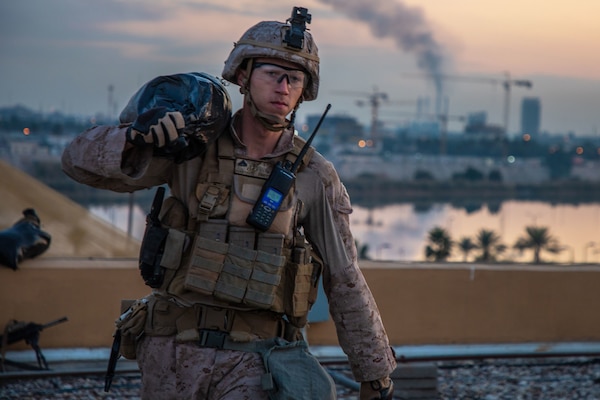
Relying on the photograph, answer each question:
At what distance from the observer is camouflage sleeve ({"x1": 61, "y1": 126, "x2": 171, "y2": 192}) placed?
11.5 feet

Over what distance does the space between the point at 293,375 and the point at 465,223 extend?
122376 millimetres

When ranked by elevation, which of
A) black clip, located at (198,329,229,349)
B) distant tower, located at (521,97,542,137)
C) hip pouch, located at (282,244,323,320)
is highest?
distant tower, located at (521,97,542,137)

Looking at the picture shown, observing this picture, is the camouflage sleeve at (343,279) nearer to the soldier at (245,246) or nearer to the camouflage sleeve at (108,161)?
the soldier at (245,246)

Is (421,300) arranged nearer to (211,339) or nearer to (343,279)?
(343,279)

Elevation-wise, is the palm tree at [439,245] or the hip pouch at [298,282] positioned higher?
the palm tree at [439,245]

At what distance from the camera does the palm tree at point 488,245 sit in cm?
7344

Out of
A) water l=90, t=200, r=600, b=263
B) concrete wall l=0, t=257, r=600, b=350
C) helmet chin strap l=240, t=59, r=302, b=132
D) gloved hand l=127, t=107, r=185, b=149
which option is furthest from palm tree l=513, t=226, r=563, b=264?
gloved hand l=127, t=107, r=185, b=149

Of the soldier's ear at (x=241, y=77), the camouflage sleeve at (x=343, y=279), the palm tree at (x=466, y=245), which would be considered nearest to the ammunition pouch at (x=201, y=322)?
the camouflage sleeve at (x=343, y=279)

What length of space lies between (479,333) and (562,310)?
81cm

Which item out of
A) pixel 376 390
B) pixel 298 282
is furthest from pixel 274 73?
pixel 376 390

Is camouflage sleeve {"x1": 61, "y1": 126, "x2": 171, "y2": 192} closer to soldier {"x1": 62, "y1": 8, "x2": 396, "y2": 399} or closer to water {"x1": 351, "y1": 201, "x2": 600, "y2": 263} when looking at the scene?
soldier {"x1": 62, "y1": 8, "x2": 396, "y2": 399}

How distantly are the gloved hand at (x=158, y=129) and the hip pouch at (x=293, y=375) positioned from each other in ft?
2.65

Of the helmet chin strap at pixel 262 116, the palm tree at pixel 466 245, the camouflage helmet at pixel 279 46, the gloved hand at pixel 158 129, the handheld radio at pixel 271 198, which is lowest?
the handheld radio at pixel 271 198

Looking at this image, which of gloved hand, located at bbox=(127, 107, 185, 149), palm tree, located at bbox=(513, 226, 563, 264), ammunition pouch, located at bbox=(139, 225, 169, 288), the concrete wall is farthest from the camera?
palm tree, located at bbox=(513, 226, 563, 264)
